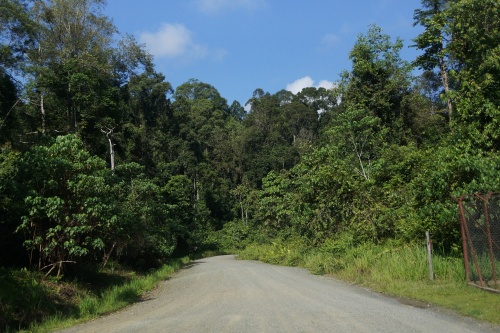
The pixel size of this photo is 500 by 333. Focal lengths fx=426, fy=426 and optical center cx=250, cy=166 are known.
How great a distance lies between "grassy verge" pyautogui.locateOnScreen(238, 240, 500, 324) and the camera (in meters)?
9.30

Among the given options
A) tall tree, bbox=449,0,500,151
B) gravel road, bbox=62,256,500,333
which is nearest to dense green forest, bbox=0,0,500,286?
tall tree, bbox=449,0,500,151

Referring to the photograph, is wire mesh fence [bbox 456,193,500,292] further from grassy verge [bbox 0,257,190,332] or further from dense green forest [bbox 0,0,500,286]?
grassy verge [bbox 0,257,190,332]

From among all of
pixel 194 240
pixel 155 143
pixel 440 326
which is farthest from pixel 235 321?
pixel 155 143

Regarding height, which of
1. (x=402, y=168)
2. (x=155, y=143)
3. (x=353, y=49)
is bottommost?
(x=402, y=168)

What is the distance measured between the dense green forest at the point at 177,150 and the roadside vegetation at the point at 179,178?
0.09 metres

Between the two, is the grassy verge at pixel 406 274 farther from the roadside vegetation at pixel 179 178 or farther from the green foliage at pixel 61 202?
the green foliage at pixel 61 202

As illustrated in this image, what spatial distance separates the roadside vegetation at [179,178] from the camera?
1296 cm

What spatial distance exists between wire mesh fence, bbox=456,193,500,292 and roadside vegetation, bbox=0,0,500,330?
1.71 ft

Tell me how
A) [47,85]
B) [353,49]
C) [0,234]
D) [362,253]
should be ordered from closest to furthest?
[0,234], [362,253], [47,85], [353,49]

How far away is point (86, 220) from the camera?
1360 cm

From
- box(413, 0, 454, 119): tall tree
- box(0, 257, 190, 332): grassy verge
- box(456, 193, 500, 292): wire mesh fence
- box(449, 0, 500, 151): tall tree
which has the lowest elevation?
box(0, 257, 190, 332): grassy verge

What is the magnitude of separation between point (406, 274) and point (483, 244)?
8.88 feet

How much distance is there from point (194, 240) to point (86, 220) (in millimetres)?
39342

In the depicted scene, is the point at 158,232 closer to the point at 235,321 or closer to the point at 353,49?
the point at 235,321
